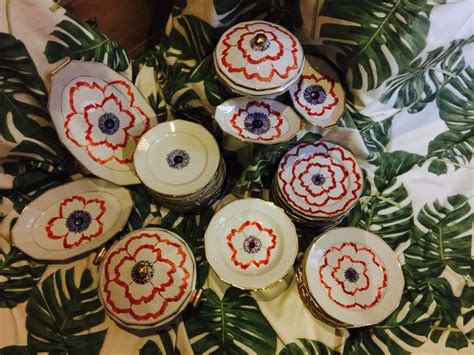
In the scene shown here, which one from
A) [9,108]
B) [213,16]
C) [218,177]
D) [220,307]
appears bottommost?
[220,307]

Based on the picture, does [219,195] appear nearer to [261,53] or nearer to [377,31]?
[261,53]

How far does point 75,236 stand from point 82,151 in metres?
0.19

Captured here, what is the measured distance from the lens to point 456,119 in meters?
1.02

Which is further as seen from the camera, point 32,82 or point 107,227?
point 107,227

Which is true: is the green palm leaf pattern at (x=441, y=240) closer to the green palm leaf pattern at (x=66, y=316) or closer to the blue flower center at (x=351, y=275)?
the blue flower center at (x=351, y=275)

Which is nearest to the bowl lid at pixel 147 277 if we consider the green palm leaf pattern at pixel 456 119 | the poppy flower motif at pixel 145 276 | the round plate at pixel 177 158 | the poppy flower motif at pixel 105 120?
the poppy flower motif at pixel 145 276

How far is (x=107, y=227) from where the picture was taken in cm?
93

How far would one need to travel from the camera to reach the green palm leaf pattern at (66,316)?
0.82 meters

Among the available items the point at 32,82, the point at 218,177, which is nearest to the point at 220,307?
the point at 218,177

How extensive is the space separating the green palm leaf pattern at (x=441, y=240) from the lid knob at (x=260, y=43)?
0.51 m

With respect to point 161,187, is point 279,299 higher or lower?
lower

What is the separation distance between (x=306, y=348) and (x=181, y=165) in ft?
1.48

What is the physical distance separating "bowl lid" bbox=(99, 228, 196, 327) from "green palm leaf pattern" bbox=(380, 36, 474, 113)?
533mm

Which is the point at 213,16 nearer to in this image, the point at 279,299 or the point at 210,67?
the point at 210,67
